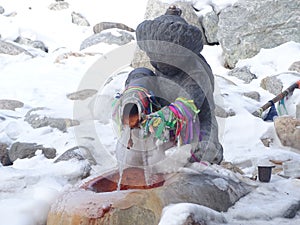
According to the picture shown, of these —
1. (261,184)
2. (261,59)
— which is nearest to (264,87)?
(261,59)

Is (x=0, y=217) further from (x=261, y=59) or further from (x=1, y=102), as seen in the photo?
(x=261, y=59)

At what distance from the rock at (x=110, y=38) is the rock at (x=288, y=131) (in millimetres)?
4617

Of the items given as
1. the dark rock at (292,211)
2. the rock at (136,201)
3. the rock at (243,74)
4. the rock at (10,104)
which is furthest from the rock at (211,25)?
the rock at (136,201)

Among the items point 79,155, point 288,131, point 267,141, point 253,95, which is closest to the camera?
point 79,155

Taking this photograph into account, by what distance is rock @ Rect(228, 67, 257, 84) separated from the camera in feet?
24.1

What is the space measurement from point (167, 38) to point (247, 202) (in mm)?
786

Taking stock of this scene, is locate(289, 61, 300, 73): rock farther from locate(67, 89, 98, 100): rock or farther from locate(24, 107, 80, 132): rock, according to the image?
Answer: locate(24, 107, 80, 132): rock

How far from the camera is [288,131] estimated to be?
4.83 metres

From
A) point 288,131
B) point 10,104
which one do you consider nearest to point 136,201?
point 288,131

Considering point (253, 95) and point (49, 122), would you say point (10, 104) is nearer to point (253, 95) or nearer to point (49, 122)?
point (49, 122)

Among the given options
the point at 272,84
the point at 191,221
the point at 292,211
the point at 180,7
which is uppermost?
the point at 191,221

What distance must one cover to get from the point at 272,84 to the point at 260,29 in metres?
1.61

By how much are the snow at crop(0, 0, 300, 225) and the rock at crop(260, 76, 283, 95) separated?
0.28ft

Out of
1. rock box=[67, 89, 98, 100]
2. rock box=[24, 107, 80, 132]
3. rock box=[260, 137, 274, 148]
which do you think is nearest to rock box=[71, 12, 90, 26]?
rock box=[67, 89, 98, 100]
